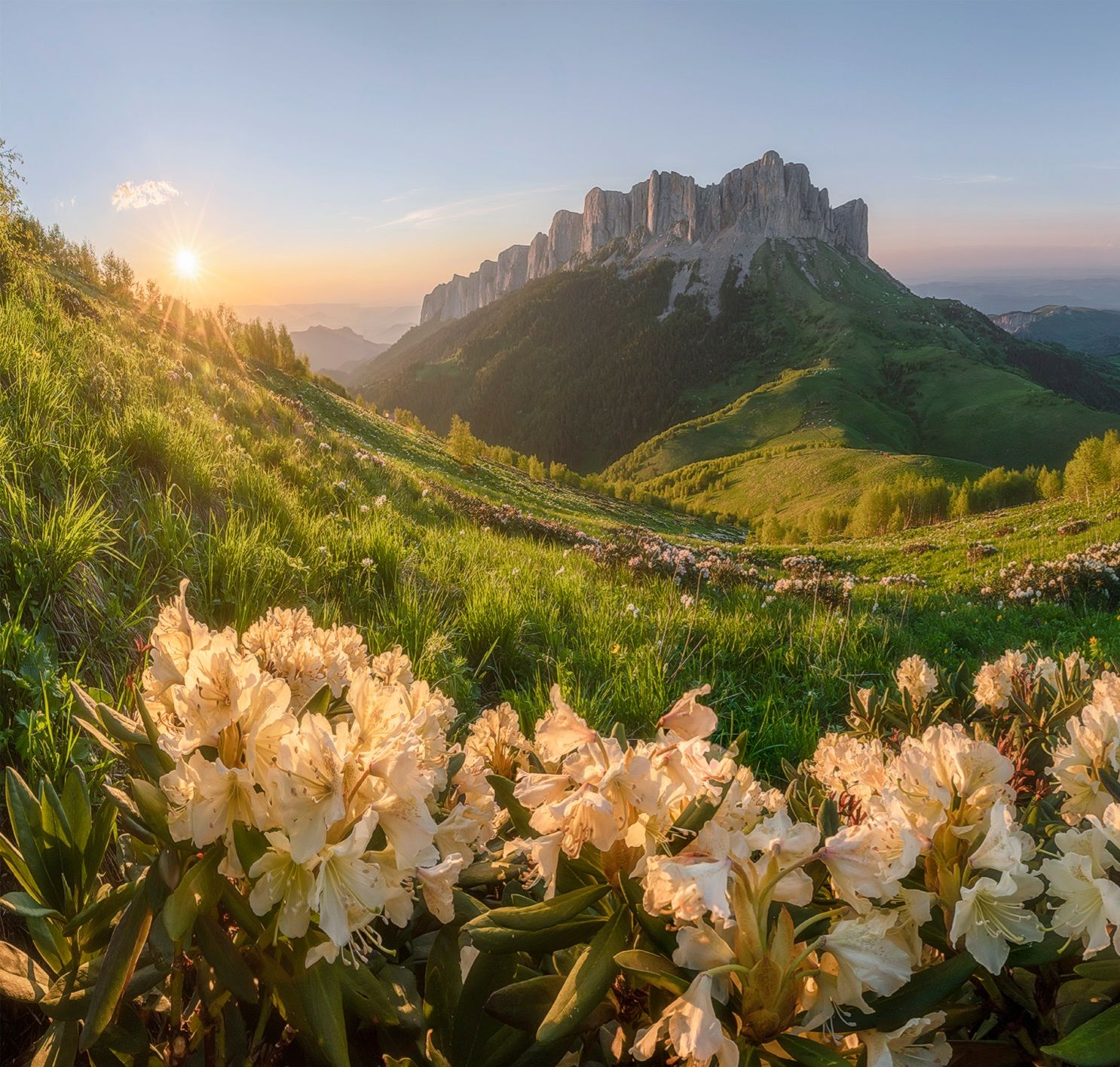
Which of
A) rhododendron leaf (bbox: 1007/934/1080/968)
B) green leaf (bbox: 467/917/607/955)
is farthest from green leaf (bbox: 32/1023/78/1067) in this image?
rhododendron leaf (bbox: 1007/934/1080/968)

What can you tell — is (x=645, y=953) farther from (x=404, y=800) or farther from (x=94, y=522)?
(x=94, y=522)

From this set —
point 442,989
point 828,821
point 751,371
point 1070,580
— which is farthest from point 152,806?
point 751,371

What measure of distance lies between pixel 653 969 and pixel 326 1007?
44 centimetres

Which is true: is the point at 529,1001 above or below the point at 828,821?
below

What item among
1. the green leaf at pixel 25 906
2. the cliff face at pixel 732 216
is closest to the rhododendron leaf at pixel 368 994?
the green leaf at pixel 25 906

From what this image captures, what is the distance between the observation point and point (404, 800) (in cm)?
85

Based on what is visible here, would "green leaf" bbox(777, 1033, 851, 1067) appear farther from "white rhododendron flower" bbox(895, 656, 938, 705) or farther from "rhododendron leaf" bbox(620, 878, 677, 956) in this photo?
"white rhododendron flower" bbox(895, 656, 938, 705)

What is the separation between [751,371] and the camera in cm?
15338

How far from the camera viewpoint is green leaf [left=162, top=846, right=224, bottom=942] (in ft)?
2.72

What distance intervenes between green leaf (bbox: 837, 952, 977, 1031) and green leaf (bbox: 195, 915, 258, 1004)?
2.71 feet

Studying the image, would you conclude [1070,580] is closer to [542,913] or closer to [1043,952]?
A: [1043,952]

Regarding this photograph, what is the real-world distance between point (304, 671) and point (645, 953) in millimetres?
813

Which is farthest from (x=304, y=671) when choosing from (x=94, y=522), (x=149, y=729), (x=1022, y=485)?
(x=1022, y=485)

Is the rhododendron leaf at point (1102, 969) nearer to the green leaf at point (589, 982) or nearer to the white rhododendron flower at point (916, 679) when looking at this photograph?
the green leaf at point (589, 982)
